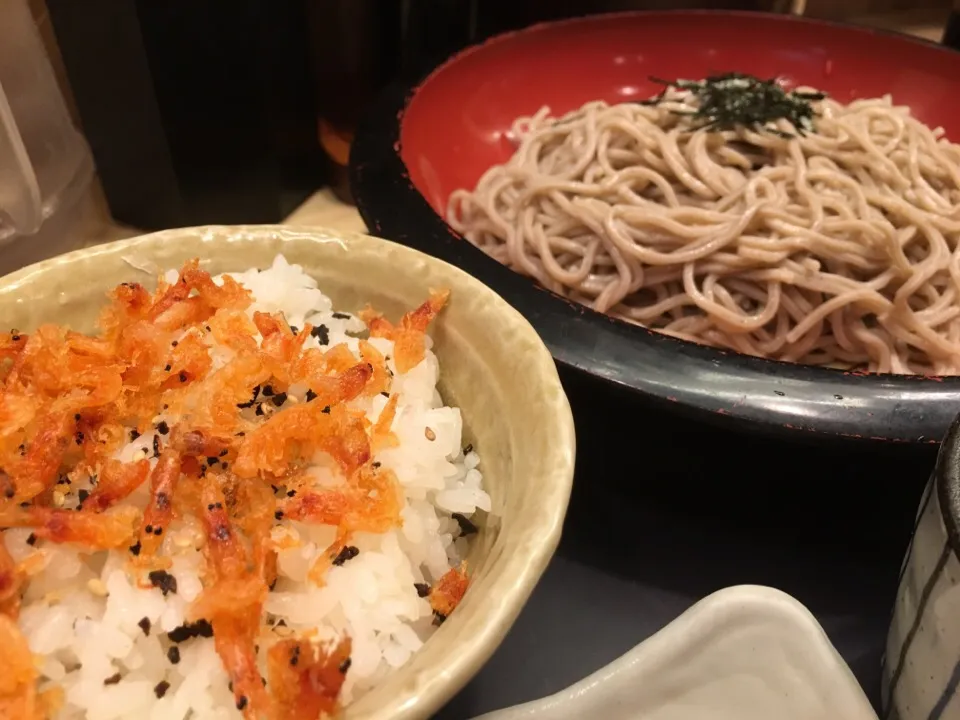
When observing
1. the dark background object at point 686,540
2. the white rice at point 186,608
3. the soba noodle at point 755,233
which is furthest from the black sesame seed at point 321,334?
the soba noodle at point 755,233

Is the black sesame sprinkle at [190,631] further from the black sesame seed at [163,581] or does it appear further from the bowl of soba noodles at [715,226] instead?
the bowl of soba noodles at [715,226]

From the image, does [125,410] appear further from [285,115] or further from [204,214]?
[285,115]

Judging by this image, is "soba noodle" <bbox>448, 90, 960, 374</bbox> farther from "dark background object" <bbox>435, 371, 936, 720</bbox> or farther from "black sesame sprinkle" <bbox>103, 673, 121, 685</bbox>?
"black sesame sprinkle" <bbox>103, 673, 121, 685</bbox>

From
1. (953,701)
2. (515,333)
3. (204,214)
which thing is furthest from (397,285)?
(204,214)

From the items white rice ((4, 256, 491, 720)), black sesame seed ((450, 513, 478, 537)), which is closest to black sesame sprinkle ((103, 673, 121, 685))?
white rice ((4, 256, 491, 720))

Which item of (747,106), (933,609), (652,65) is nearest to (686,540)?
(933,609)

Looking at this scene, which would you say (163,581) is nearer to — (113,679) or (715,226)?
(113,679)
